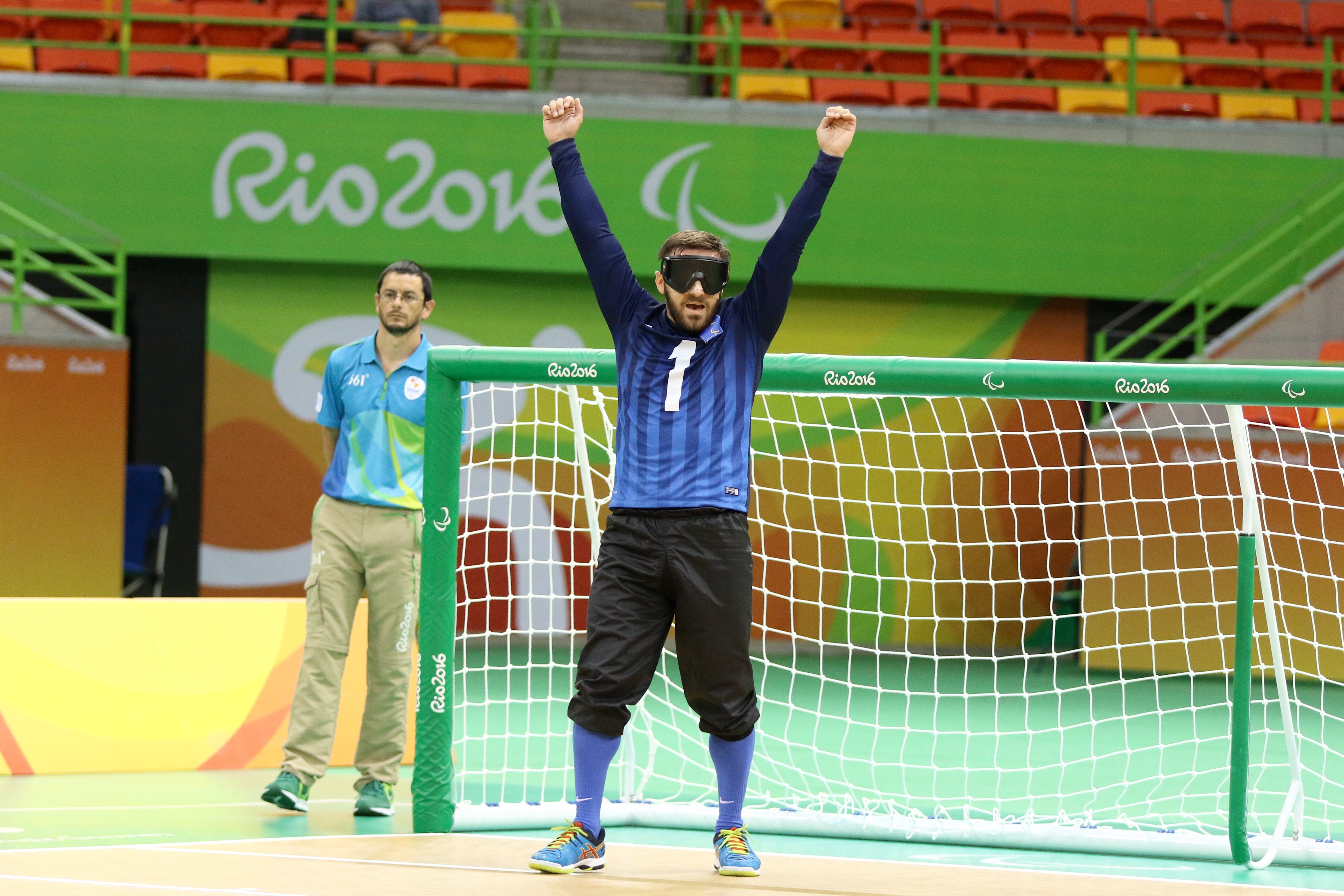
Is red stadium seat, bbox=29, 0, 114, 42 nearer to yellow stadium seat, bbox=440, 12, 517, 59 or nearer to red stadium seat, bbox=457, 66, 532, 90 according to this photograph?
yellow stadium seat, bbox=440, 12, 517, 59

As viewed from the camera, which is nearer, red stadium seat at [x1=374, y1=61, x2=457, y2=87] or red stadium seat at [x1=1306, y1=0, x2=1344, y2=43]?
red stadium seat at [x1=374, y1=61, x2=457, y2=87]

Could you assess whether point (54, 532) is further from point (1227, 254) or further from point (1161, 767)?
point (1227, 254)

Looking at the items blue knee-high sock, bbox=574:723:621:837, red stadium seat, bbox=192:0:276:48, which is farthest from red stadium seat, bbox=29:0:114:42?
blue knee-high sock, bbox=574:723:621:837

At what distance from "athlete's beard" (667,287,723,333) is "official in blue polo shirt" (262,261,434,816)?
1532 mm

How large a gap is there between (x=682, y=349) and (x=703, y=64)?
11.2m

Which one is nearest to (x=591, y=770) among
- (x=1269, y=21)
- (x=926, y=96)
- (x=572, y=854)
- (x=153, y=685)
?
(x=572, y=854)

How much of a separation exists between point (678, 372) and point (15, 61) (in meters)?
10.9

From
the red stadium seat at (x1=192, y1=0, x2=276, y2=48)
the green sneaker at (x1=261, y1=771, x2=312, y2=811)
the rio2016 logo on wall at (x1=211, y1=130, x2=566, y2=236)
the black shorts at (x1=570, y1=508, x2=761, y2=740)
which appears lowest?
the green sneaker at (x1=261, y1=771, x2=312, y2=811)

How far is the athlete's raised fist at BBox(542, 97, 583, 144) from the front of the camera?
15.1 ft

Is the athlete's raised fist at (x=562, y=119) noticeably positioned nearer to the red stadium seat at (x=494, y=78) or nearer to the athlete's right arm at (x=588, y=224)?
the athlete's right arm at (x=588, y=224)

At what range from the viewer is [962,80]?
13383mm

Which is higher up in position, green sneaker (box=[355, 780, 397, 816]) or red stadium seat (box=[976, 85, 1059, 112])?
red stadium seat (box=[976, 85, 1059, 112])

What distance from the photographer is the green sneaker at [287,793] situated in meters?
5.59

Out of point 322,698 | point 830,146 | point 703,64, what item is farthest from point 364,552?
point 703,64
